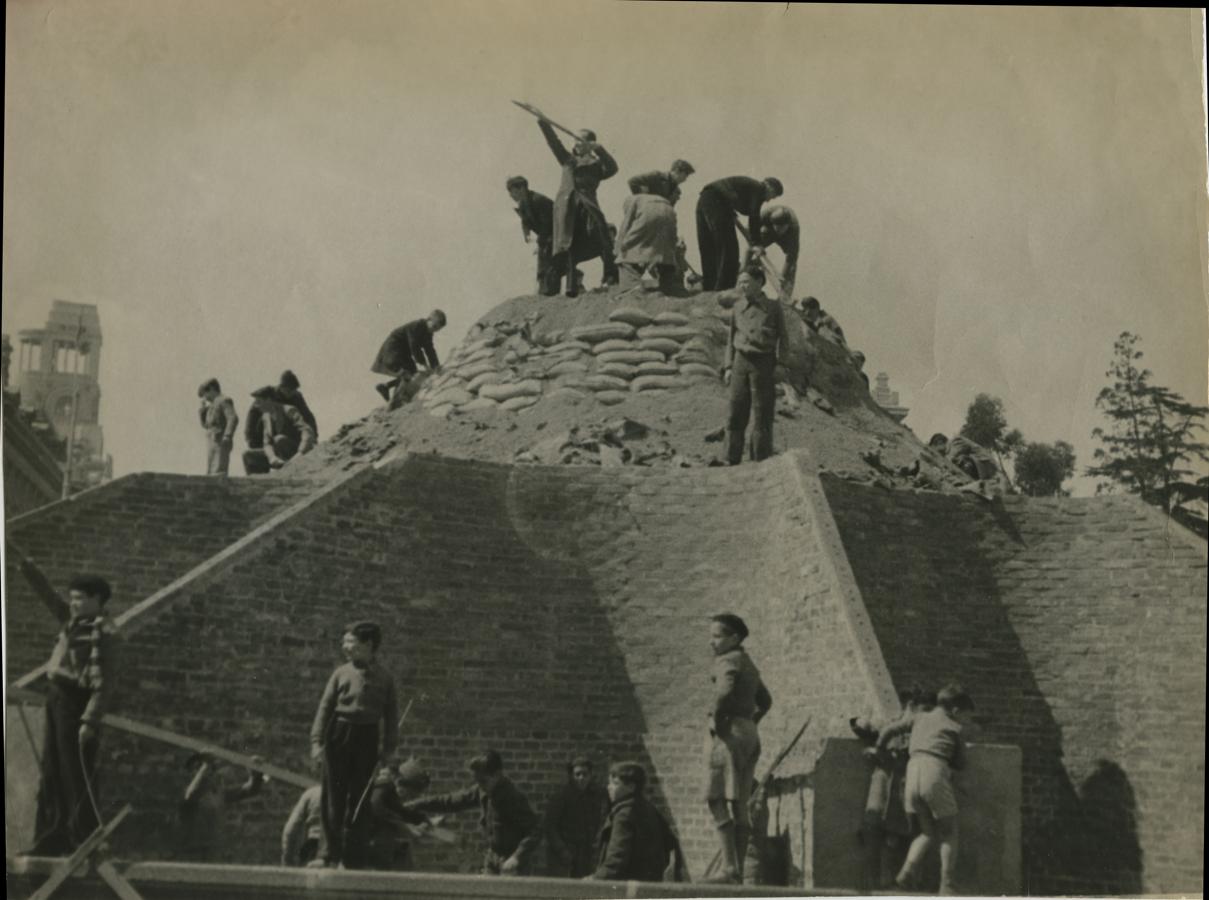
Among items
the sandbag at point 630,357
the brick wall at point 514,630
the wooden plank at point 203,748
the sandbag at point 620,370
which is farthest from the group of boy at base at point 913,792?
the sandbag at point 630,357

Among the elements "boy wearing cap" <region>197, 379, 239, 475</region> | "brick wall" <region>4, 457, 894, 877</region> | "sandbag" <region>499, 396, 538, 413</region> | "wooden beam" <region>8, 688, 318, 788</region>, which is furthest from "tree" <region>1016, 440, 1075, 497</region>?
"wooden beam" <region>8, 688, 318, 788</region>

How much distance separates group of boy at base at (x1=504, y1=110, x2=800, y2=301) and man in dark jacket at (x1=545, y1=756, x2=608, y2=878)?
29.4 ft

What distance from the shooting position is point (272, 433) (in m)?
22.4

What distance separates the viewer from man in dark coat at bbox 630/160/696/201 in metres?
23.8

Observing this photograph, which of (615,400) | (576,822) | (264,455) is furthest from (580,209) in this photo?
(576,822)

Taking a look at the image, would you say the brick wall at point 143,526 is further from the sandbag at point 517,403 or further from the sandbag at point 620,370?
the sandbag at point 620,370

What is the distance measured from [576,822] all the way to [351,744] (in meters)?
2.79

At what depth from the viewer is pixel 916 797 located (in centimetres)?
1555

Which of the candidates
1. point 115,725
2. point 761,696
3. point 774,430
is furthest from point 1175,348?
point 115,725

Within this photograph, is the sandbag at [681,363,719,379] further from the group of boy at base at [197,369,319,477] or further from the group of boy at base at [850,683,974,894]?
the group of boy at base at [850,683,974,894]

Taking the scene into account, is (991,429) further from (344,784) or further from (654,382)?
(344,784)

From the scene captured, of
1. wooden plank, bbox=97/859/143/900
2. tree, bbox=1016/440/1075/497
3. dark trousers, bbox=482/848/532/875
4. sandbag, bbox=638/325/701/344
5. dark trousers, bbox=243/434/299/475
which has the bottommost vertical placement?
wooden plank, bbox=97/859/143/900

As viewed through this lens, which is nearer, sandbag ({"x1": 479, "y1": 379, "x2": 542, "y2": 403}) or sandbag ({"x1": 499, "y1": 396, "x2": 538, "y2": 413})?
sandbag ({"x1": 499, "y1": 396, "x2": 538, "y2": 413})

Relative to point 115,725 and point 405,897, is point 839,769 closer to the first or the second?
point 405,897
